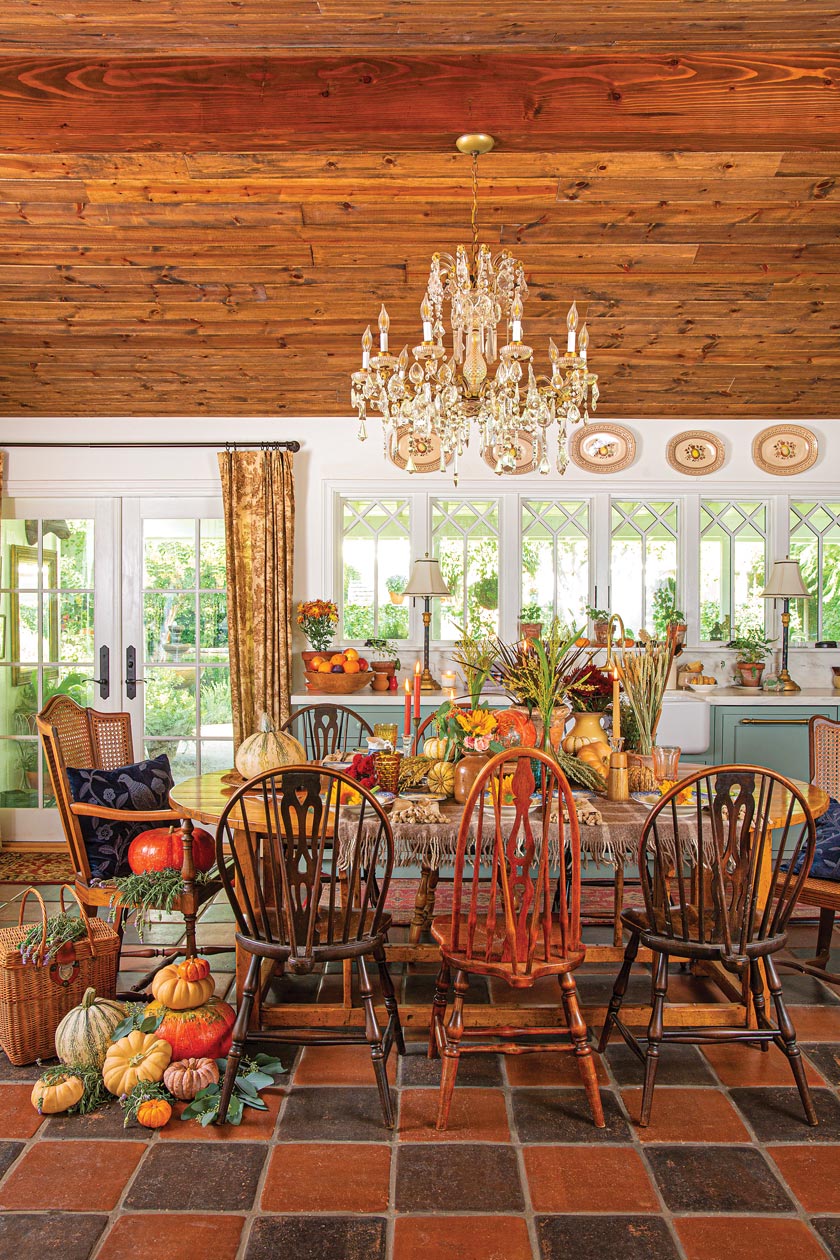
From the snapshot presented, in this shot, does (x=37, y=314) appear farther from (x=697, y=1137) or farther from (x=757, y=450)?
(x=697, y=1137)

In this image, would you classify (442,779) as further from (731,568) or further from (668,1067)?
(731,568)

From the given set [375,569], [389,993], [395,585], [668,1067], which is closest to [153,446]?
[375,569]

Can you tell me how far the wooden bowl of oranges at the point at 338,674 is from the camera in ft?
16.4

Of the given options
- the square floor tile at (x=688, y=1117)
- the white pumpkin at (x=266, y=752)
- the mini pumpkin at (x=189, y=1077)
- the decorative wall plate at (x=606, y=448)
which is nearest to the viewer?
the square floor tile at (x=688, y=1117)

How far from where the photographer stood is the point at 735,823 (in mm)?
2301

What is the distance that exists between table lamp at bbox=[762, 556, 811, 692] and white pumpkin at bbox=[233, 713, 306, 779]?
10.8 ft

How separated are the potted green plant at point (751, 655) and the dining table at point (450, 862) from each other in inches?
82.6

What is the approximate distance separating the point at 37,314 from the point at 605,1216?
4.40 m

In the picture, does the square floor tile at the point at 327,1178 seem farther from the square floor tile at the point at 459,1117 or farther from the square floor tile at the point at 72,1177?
the square floor tile at the point at 72,1177

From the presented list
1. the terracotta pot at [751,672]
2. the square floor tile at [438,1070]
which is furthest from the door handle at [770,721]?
the square floor tile at [438,1070]

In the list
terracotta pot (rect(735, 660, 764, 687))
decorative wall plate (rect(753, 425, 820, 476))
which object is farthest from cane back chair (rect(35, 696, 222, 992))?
decorative wall plate (rect(753, 425, 820, 476))

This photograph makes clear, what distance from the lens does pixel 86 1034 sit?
2473mm

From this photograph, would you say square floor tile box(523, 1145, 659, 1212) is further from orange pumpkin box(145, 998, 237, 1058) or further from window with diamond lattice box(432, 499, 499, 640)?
window with diamond lattice box(432, 499, 499, 640)

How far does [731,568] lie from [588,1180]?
406cm
